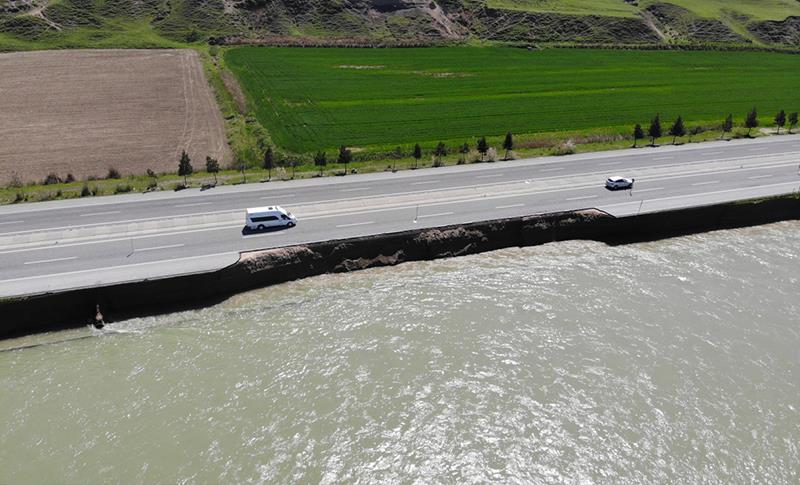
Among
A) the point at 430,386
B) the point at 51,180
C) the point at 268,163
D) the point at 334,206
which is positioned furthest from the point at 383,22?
the point at 430,386

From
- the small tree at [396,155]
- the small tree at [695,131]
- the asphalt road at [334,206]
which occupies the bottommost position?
the asphalt road at [334,206]

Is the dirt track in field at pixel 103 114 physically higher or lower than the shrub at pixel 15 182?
higher

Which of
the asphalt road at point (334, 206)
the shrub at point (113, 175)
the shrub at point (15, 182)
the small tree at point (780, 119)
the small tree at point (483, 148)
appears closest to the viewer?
the asphalt road at point (334, 206)

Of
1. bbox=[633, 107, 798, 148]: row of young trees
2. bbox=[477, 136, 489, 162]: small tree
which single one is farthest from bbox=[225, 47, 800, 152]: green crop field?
bbox=[477, 136, 489, 162]: small tree

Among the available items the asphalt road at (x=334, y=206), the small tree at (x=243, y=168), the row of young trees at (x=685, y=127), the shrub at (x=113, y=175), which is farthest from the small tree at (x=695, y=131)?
the shrub at (x=113, y=175)

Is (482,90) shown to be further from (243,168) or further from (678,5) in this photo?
(678,5)

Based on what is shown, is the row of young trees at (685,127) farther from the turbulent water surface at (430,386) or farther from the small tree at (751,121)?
the turbulent water surface at (430,386)

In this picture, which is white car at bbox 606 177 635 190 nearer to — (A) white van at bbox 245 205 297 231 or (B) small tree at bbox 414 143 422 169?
(B) small tree at bbox 414 143 422 169
